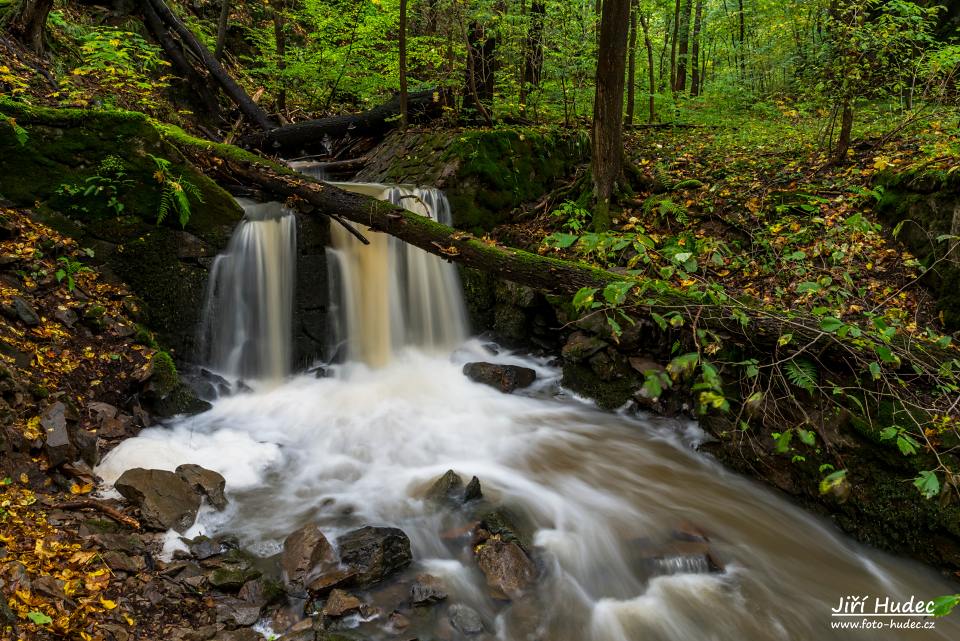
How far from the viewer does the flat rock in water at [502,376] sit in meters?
6.87

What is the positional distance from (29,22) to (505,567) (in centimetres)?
1000

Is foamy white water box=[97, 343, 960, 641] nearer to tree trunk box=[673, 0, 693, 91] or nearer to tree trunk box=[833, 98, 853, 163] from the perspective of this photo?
tree trunk box=[833, 98, 853, 163]

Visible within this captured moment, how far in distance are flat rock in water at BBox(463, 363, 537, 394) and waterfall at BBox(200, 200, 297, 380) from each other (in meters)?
2.52

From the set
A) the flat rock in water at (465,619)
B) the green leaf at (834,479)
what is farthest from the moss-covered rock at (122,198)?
the green leaf at (834,479)

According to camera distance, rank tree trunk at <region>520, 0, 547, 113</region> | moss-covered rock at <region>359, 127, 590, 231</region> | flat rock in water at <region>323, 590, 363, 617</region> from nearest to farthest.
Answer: flat rock in water at <region>323, 590, 363, 617</region>
moss-covered rock at <region>359, 127, 590, 231</region>
tree trunk at <region>520, 0, 547, 113</region>

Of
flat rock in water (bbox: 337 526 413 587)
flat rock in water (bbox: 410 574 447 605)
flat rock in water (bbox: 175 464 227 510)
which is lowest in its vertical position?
flat rock in water (bbox: 410 574 447 605)

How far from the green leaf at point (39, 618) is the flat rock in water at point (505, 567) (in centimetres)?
256

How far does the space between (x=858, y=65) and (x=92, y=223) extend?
32.0 ft

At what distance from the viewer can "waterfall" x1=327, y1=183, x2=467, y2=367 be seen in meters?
7.29

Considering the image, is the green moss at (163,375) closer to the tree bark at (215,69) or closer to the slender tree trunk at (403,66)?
the slender tree trunk at (403,66)

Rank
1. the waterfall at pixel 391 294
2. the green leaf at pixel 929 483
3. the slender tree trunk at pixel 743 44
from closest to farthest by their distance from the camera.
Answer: the green leaf at pixel 929 483, the waterfall at pixel 391 294, the slender tree trunk at pixel 743 44

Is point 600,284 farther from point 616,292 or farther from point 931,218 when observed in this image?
point 931,218

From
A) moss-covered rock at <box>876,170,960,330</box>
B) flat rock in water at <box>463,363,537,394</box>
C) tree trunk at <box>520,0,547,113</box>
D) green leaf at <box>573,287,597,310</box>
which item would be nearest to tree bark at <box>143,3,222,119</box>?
tree trunk at <box>520,0,547,113</box>

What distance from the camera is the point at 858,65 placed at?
274 inches
